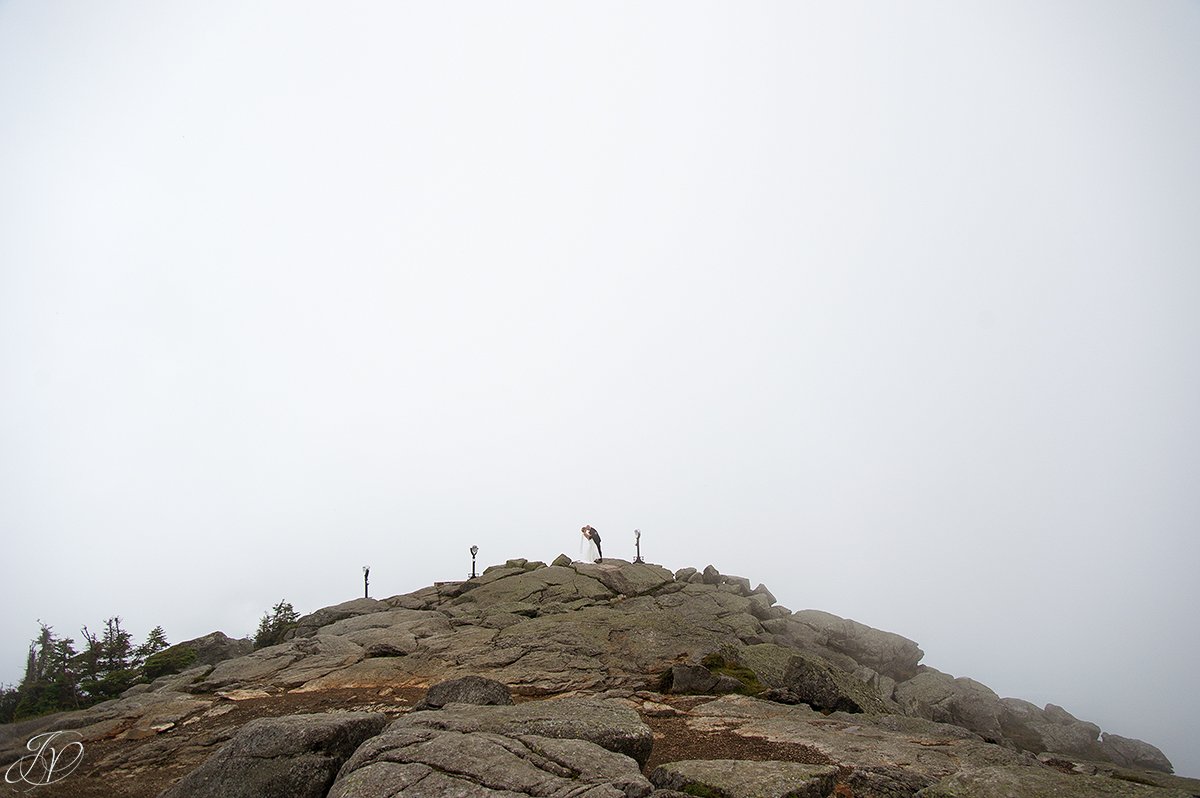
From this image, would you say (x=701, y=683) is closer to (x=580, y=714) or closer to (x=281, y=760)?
(x=580, y=714)

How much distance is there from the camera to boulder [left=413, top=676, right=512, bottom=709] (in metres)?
16.2

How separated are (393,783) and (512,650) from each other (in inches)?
688

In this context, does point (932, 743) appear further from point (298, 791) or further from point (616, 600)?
point (616, 600)

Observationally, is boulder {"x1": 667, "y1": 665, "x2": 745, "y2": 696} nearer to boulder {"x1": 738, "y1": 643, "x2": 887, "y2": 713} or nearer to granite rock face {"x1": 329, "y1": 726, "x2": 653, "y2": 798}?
boulder {"x1": 738, "y1": 643, "x2": 887, "y2": 713}

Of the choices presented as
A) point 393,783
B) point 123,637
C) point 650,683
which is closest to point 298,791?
point 393,783

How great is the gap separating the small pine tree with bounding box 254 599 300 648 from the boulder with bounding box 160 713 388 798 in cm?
2844

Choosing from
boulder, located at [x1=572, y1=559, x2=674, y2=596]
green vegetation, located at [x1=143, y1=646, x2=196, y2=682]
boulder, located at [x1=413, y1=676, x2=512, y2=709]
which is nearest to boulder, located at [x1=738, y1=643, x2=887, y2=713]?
boulder, located at [x1=413, y1=676, x2=512, y2=709]

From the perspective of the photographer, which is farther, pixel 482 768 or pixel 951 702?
pixel 951 702

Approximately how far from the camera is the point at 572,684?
72.2ft

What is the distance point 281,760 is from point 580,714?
6.17m

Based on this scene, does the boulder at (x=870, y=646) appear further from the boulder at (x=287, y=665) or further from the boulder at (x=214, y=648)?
the boulder at (x=214, y=648)

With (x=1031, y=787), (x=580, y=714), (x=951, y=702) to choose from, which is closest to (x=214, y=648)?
(x=580, y=714)

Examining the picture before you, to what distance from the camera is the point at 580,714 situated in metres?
13.0

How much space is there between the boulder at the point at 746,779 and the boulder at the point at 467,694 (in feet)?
23.9
